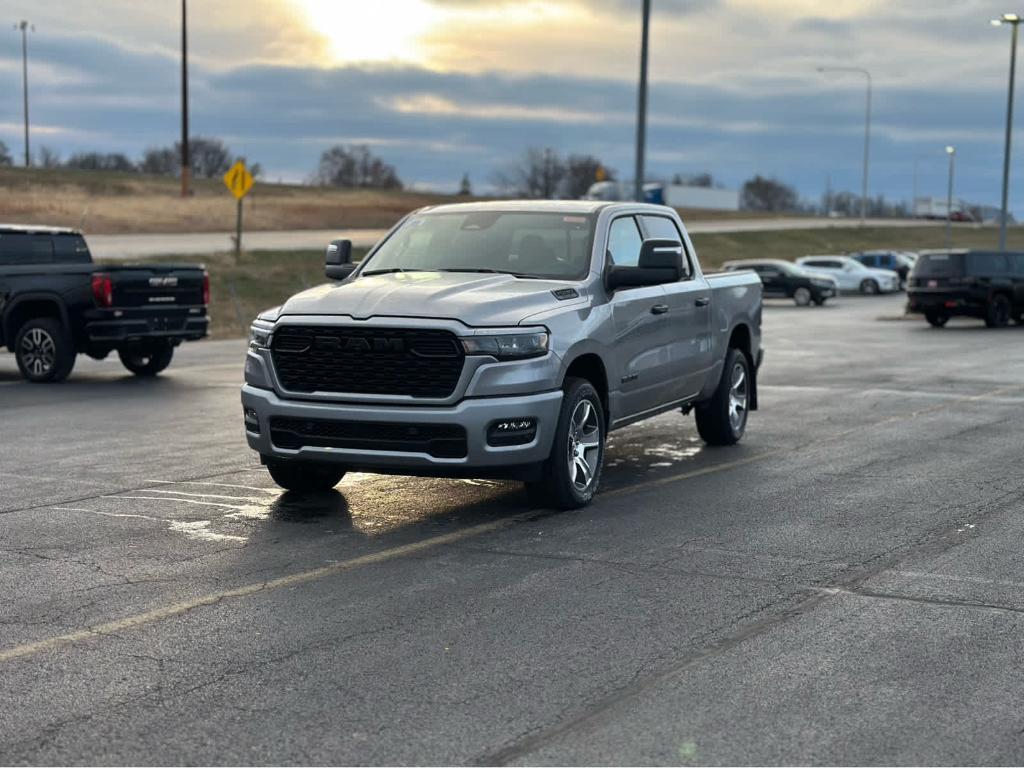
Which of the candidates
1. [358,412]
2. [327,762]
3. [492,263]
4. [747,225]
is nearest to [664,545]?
[358,412]

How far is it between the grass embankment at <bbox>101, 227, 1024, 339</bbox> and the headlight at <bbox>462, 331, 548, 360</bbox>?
20.9m

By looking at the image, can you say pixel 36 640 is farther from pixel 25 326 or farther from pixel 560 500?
pixel 25 326

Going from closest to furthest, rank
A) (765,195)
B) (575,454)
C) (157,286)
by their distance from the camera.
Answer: (575,454), (157,286), (765,195)

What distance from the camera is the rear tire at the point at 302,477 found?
9.48 metres

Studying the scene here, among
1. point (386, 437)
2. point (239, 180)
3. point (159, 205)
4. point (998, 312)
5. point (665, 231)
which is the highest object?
point (239, 180)

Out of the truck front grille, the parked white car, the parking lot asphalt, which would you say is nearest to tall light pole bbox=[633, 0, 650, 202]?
the parking lot asphalt

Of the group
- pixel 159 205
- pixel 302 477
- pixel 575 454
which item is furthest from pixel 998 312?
pixel 159 205

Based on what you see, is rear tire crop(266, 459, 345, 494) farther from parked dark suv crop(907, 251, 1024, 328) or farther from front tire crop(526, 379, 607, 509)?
parked dark suv crop(907, 251, 1024, 328)

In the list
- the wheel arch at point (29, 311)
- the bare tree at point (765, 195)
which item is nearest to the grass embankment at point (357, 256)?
the wheel arch at point (29, 311)

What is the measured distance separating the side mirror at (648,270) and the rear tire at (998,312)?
25.2 meters

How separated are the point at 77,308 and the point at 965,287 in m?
22.0

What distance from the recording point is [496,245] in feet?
32.9

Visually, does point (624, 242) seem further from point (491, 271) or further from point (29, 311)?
point (29, 311)

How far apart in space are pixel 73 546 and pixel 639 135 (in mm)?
22113
